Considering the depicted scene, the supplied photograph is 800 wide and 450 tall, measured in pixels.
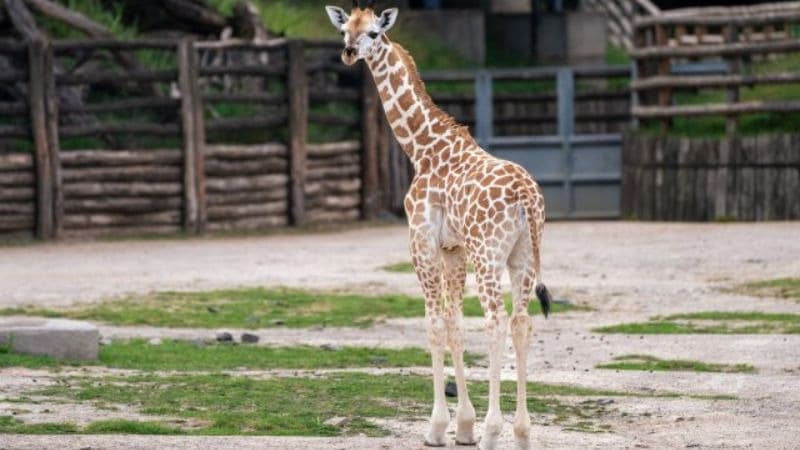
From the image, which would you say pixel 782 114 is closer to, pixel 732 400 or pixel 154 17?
pixel 154 17

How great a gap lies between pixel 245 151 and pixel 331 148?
5.06 feet

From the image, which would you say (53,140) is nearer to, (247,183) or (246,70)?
(247,183)

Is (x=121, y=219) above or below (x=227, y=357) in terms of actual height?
above

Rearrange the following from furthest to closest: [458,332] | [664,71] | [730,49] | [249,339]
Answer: [664,71]
[730,49]
[249,339]
[458,332]

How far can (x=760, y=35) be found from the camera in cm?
2844

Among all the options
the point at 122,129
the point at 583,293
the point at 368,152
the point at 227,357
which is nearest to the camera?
the point at 227,357

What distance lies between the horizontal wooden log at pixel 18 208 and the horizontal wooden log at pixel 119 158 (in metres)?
0.72

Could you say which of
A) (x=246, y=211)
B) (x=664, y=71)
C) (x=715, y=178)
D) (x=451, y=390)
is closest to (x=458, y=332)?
(x=451, y=390)

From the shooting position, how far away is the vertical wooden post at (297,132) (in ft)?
84.8

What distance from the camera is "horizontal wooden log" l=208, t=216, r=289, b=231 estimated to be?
25.2 m

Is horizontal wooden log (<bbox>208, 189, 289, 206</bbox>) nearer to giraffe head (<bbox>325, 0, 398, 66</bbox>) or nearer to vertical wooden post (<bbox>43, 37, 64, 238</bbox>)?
vertical wooden post (<bbox>43, 37, 64, 238</bbox>)

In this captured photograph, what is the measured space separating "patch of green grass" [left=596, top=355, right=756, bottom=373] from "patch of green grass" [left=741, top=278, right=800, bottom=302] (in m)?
3.87

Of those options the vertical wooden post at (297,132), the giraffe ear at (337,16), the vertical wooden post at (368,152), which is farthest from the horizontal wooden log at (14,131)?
the giraffe ear at (337,16)

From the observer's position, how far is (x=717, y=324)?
52.4 feet
